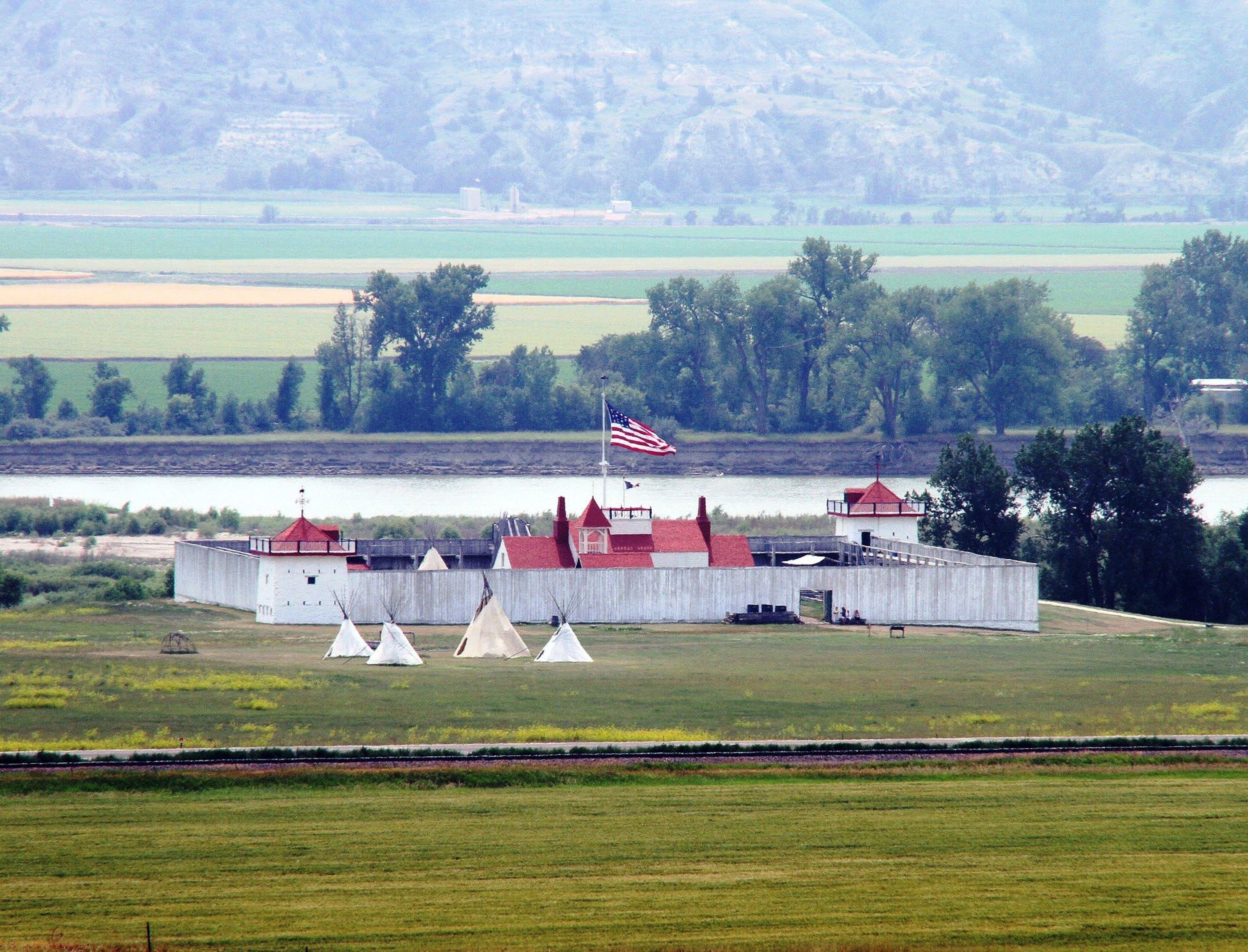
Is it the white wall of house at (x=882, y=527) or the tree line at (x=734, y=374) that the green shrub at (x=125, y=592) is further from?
the tree line at (x=734, y=374)

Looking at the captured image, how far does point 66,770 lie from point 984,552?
48046mm

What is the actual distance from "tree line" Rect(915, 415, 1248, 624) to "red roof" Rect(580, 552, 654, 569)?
1645 centimetres

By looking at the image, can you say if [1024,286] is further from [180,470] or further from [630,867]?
[630,867]

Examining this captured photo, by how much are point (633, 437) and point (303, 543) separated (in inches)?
489

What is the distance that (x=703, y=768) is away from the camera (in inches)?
1335

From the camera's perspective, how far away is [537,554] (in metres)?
63.4

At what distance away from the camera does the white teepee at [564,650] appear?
49219 millimetres

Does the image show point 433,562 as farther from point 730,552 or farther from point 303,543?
point 730,552

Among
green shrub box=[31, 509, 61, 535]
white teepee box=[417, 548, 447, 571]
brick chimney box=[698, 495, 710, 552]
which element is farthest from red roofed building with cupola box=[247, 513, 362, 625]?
green shrub box=[31, 509, 61, 535]

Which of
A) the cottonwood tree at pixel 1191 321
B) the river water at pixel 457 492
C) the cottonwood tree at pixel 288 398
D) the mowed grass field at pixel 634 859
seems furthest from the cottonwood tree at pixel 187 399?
the mowed grass field at pixel 634 859

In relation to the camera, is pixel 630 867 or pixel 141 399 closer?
pixel 630 867

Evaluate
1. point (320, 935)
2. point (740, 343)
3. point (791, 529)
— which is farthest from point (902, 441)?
point (320, 935)

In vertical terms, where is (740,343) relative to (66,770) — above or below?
above

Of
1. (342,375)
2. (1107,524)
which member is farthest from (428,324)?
(1107,524)
